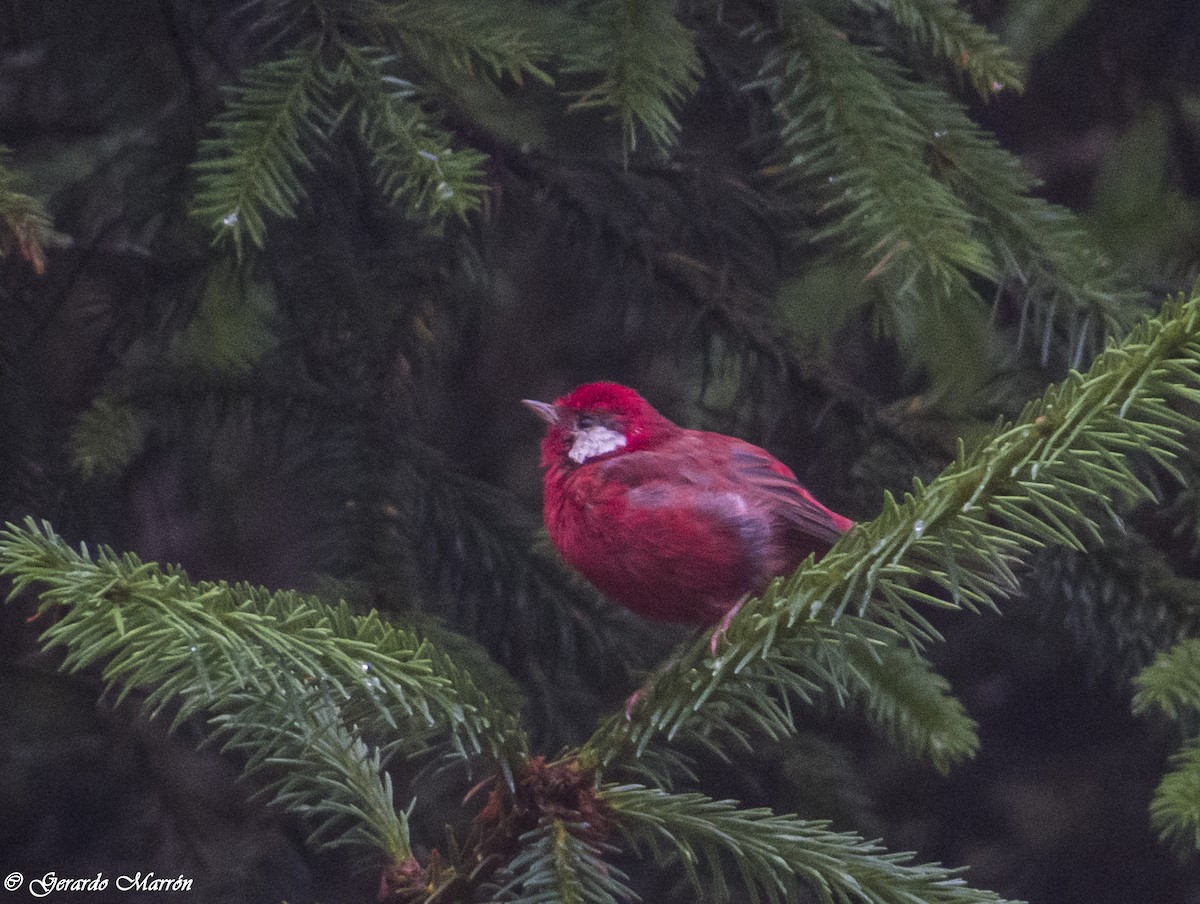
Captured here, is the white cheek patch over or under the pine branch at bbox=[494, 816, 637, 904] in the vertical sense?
over

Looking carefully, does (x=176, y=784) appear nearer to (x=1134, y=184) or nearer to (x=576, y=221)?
(x=576, y=221)

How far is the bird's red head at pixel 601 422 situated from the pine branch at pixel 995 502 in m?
1.23

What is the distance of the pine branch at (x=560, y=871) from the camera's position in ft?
3.70

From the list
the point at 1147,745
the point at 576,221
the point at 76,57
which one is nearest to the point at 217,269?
the point at 76,57

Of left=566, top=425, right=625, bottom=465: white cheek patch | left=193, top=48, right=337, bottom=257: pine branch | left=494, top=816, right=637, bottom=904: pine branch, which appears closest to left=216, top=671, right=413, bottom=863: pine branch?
left=494, top=816, right=637, bottom=904: pine branch

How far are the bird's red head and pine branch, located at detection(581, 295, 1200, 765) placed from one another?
1232 millimetres

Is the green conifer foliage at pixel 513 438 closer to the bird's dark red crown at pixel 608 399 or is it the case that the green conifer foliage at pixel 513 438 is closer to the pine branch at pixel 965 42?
the pine branch at pixel 965 42

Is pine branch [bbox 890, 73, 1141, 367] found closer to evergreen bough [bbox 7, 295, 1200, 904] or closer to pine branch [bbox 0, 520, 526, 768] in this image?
evergreen bough [bbox 7, 295, 1200, 904]

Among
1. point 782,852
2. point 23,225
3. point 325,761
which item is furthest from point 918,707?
point 23,225

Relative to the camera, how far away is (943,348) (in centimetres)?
229

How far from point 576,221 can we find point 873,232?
2.70 feet

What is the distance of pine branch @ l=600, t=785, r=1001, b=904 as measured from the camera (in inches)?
44.4

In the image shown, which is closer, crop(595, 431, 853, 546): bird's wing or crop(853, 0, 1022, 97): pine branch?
Result: crop(853, 0, 1022, 97): pine branch

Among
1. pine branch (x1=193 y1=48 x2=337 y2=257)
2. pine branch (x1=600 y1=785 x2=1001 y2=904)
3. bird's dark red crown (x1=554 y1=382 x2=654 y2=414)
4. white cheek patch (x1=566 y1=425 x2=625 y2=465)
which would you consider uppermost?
pine branch (x1=193 y1=48 x2=337 y2=257)
